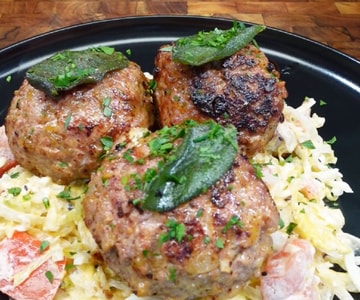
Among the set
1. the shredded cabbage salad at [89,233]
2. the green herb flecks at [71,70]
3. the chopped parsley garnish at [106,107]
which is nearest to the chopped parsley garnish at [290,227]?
the shredded cabbage salad at [89,233]

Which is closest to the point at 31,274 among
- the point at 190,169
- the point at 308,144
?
the point at 190,169

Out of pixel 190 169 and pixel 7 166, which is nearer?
pixel 190 169

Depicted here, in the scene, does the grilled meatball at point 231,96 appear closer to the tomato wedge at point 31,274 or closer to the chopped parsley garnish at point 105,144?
the chopped parsley garnish at point 105,144

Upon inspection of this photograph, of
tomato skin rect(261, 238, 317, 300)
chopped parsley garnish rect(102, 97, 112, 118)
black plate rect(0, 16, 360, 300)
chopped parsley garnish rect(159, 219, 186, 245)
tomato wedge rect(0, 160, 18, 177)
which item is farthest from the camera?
black plate rect(0, 16, 360, 300)

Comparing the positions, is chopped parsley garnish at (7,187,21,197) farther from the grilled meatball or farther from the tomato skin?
the tomato skin

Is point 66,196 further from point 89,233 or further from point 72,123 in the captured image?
point 72,123

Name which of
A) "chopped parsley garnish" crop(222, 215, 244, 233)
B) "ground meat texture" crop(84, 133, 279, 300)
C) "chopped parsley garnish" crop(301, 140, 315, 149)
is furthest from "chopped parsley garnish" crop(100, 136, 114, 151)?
"chopped parsley garnish" crop(301, 140, 315, 149)
